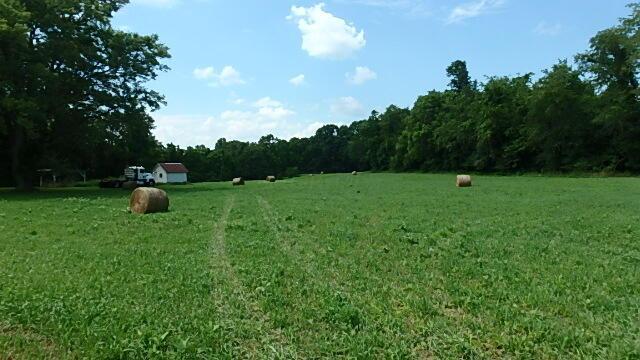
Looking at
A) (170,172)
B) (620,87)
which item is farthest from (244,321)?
(170,172)

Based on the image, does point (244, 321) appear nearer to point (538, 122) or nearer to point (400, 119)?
point (538, 122)

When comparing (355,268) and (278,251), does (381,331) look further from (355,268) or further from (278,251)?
(278,251)

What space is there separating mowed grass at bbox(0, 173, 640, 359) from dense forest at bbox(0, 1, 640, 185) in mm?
25800

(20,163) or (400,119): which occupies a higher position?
(400,119)

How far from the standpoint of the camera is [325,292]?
315 inches

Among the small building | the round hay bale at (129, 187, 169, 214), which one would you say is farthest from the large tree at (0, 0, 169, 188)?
the small building

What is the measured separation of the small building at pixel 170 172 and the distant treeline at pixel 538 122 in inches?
226

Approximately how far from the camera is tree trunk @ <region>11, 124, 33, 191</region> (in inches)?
1535

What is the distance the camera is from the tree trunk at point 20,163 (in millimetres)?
39000

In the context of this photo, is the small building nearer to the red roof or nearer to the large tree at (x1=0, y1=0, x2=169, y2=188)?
the red roof

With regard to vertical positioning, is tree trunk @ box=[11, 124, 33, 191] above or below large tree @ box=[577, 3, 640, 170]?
below

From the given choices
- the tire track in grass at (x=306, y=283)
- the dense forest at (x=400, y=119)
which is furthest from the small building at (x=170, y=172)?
the tire track in grass at (x=306, y=283)

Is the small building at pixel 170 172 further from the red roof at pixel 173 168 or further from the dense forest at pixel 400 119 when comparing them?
the dense forest at pixel 400 119

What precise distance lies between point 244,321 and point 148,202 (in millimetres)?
16181
